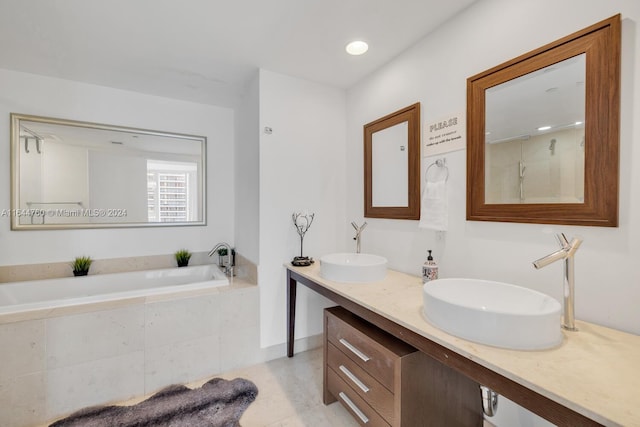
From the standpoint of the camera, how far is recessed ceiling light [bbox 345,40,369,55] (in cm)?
182

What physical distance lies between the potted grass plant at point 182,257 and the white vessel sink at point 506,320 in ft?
7.73

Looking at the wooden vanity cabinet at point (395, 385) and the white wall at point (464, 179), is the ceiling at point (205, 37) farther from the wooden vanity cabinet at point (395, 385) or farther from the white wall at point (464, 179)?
the wooden vanity cabinet at point (395, 385)

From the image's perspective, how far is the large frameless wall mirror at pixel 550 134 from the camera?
3.37ft

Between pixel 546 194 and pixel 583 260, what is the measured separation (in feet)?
0.99

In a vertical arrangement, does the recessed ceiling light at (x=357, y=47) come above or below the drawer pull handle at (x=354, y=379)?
above

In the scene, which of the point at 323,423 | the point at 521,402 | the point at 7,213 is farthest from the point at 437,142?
the point at 7,213

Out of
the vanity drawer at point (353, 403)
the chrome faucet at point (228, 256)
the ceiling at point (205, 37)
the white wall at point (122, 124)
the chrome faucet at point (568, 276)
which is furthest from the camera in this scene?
the chrome faucet at point (228, 256)

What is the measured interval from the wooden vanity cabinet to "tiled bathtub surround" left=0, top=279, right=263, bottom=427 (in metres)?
0.94

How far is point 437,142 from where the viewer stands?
169 centimetres

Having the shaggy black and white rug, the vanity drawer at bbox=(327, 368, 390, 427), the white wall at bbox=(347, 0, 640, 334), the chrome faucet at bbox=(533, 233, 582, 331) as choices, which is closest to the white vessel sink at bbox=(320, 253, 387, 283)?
→ the white wall at bbox=(347, 0, 640, 334)

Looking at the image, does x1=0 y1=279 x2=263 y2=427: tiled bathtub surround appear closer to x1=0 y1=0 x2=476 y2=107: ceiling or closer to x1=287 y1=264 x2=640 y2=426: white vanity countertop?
x1=287 y1=264 x2=640 y2=426: white vanity countertop

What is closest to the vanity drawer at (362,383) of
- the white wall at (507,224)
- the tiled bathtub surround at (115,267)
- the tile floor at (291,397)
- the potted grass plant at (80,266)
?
the tile floor at (291,397)

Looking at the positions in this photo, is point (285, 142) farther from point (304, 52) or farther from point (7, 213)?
point (7, 213)

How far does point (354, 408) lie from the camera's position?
1.45 metres
